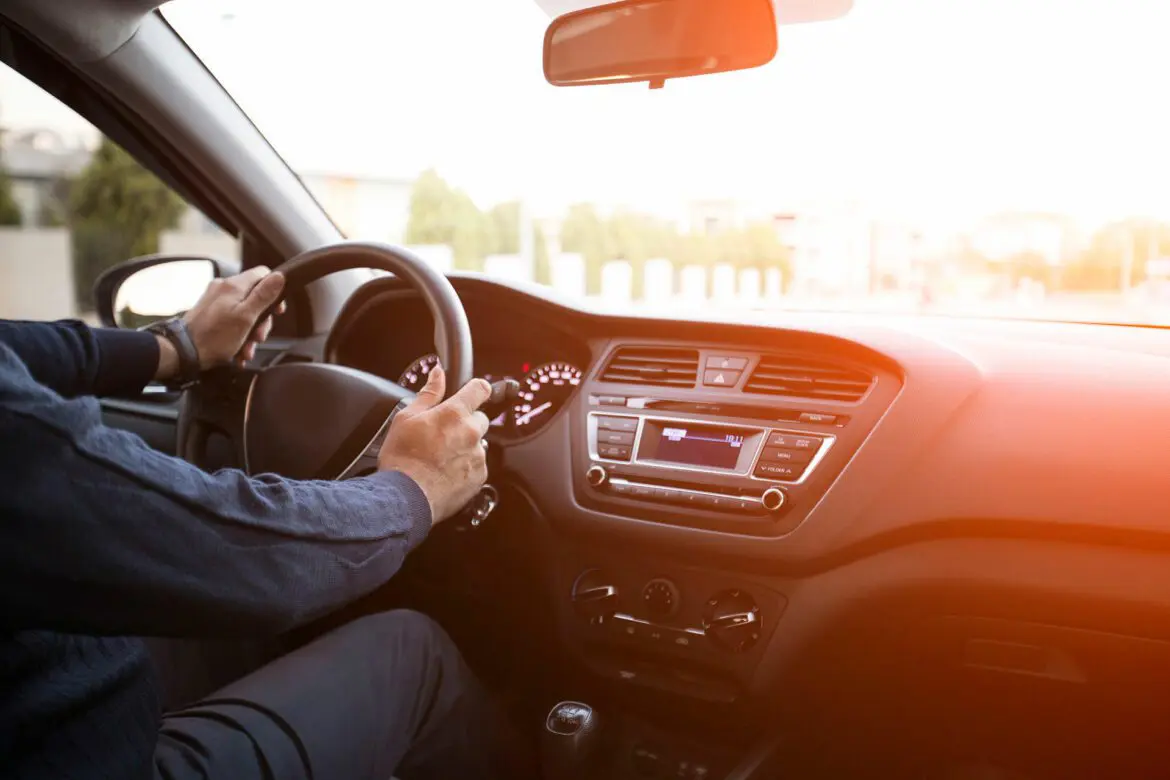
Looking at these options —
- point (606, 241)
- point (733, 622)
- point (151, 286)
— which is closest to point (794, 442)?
point (733, 622)

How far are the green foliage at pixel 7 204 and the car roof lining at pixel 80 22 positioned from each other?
220 centimetres

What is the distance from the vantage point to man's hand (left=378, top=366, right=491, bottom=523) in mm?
1519

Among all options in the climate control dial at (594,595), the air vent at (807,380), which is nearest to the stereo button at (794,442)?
the air vent at (807,380)

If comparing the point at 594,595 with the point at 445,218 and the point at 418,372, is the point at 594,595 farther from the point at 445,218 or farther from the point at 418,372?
the point at 445,218

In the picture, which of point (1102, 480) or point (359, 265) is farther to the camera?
point (359, 265)

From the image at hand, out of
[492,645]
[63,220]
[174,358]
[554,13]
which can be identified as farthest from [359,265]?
[63,220]

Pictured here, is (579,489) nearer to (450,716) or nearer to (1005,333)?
(450,716)

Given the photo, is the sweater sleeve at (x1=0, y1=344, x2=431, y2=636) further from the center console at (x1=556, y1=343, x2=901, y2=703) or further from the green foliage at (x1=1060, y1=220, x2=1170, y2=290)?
the green foliage at (x1=1060, y1=220, x2=1170, y2=290)

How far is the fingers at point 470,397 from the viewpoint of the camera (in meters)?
1.56

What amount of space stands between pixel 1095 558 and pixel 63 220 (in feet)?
16.5

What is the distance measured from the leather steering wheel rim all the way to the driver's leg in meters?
0.59

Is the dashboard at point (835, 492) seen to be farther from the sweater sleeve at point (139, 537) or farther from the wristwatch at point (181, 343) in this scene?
the sweater sleeve at point (139, 537)

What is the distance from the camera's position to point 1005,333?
2.19 metres

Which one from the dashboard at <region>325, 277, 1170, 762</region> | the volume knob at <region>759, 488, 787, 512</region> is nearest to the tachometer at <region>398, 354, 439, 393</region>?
the dashboard at <region>325, 277, 1170, 762</region>
